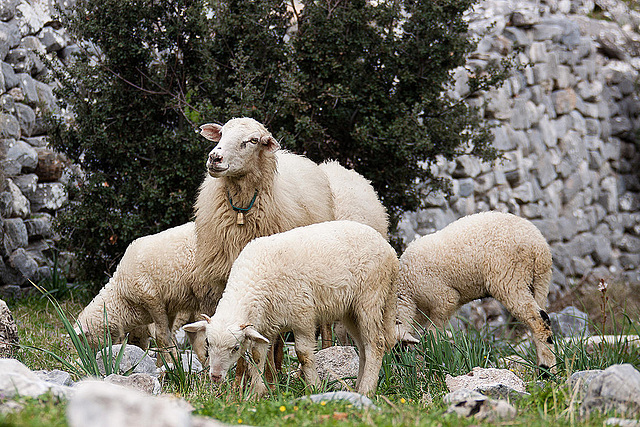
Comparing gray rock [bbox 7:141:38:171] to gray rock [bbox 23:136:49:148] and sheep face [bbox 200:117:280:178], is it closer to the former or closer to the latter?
gray rock [bbox 23:136:49:148]

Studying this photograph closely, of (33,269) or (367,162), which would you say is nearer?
(367,162)

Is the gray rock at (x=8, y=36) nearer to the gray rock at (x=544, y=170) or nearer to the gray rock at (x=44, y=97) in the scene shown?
the gray rock at (x=44, y=97)

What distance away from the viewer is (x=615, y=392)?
Result: 3238 mm

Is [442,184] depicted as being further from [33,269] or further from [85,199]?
[33,269]

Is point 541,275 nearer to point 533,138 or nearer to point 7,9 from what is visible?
point 533,138

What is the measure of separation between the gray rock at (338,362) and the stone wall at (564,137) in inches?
169

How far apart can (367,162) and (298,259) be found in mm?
3514

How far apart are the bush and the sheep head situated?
10.1 feet

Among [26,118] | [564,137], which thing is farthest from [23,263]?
[564,137]

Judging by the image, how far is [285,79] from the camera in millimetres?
6516

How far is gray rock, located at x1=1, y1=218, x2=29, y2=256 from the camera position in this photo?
7863 mm

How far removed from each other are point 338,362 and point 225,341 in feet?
4.31

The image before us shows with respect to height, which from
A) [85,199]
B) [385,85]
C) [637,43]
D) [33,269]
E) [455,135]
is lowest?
[33,269]

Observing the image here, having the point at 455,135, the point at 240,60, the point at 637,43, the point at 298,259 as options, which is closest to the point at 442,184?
the point at 455,135
